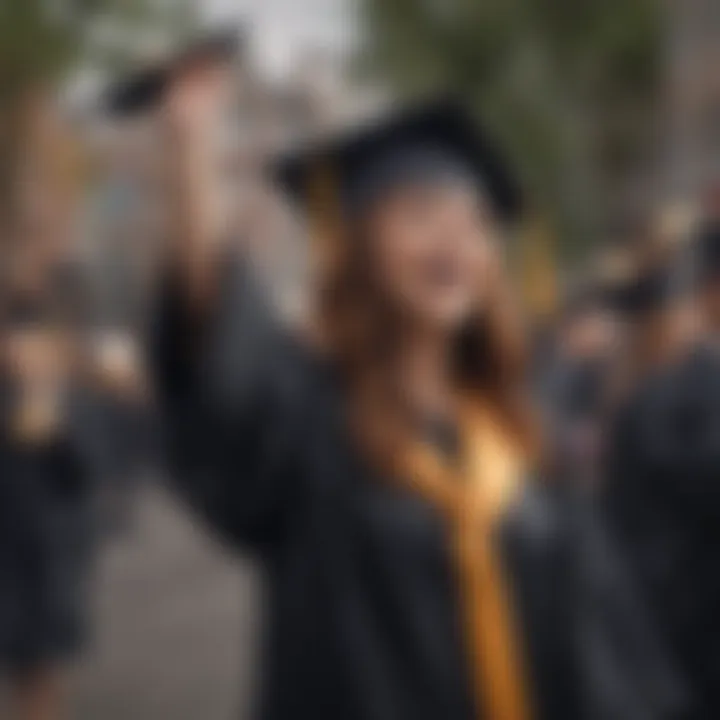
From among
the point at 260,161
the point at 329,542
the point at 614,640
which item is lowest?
the point at 614,640

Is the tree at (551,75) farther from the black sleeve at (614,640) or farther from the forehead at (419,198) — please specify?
the black sleeve at (614,640)

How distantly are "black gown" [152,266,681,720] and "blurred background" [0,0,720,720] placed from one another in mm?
23

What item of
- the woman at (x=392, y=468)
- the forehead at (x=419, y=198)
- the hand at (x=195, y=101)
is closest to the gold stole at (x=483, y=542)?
the woman at (x=392, y=468)

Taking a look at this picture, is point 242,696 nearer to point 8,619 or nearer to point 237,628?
point 237,628

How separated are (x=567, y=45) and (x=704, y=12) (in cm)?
11

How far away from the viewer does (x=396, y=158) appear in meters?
0.85

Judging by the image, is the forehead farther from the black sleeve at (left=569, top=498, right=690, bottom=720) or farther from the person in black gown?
the black sleeve at (left=569, top=498, right=690, bottom=720)

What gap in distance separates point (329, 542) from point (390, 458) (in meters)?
0.06

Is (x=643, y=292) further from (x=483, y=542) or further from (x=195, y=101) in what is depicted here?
(x=195, y=101)

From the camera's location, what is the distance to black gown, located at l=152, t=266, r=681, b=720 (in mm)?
807

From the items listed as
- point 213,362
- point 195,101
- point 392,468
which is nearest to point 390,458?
point 392,468

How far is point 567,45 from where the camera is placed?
35.4 inches

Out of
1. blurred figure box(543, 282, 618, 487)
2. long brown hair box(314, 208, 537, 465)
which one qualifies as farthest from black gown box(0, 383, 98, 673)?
blurred figure box(543, 282, 618, 487)


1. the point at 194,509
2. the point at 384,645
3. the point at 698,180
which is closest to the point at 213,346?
the point at 194,509
